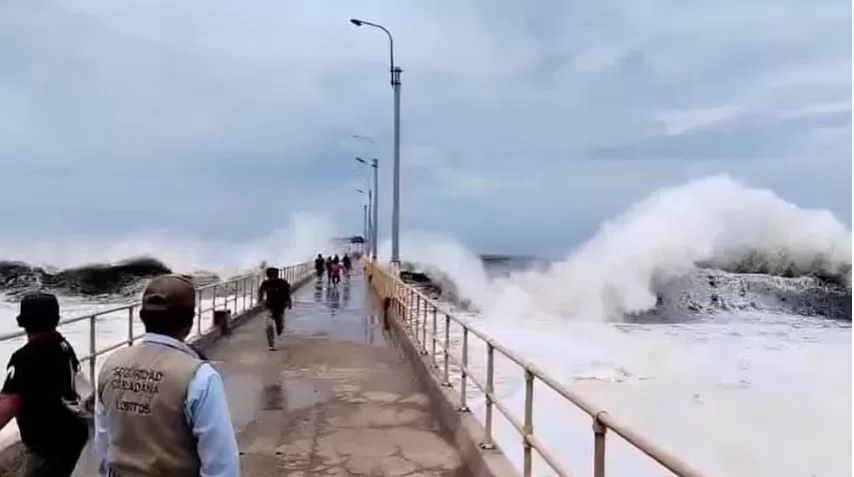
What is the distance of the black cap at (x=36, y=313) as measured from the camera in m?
3.67

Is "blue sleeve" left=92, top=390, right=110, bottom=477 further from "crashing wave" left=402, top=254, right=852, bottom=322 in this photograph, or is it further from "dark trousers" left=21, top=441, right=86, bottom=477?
"crashing wave" left=402, top=254, right=852, bottom=322

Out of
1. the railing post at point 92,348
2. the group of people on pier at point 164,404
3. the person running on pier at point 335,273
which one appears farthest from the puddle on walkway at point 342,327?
the person running on pier at point 335,273

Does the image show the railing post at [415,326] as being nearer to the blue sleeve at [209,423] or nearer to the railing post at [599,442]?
the railing post at [599,442]

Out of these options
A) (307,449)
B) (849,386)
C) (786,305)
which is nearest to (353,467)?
(307,449)

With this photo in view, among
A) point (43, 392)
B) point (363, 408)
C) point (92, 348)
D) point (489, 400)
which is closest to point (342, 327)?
point (363, 408)

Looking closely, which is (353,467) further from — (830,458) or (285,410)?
(830,458)

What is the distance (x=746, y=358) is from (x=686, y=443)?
39.7 ft

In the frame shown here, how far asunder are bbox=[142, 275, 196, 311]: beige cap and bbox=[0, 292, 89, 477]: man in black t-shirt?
1130 millimetres

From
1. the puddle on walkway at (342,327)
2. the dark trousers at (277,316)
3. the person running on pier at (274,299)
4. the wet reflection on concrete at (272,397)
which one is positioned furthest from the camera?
the puddle on walkway at (342,327)

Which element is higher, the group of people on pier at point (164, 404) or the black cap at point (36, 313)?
the black cap at point (36, 313)

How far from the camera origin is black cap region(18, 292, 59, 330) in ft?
12.1

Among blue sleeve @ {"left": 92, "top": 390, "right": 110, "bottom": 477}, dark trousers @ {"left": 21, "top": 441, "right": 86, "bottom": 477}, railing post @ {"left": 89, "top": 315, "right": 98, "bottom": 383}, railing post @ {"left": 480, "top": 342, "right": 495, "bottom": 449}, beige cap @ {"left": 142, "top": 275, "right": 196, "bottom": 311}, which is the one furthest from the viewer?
railing post @ {"left": 89, "top": 315, "right": 98, "bottom": 383}

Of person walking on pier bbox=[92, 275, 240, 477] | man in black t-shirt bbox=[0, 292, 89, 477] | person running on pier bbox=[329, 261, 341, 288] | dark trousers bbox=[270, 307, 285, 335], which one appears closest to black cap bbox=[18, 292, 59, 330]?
man in black t-shirt bbox=[0, 292, 89, 477]

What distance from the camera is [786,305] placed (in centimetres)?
5425
